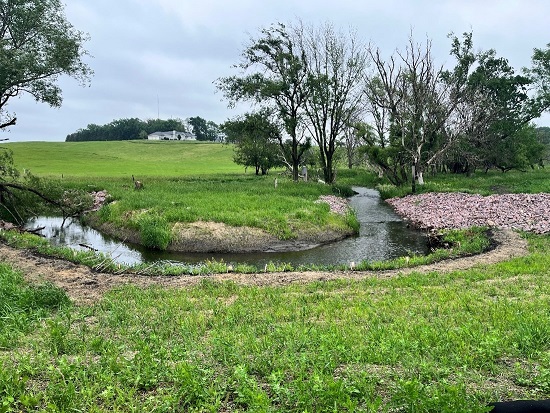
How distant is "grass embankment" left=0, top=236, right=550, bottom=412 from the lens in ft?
15.1

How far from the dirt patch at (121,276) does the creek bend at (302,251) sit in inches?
112

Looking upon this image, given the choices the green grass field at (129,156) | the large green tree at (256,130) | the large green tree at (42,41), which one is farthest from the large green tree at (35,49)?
the green grass field at (129,156)

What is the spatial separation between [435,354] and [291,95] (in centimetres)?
3558

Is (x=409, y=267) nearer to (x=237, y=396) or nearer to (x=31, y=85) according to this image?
(x=237, y=396)

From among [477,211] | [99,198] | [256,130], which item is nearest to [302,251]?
[477,211]

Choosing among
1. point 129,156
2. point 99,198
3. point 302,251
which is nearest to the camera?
point 302,251

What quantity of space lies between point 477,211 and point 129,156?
82.7m

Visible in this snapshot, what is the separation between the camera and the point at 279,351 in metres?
6.00

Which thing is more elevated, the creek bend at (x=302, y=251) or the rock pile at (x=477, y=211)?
the rock pile at (x=477, y=211)

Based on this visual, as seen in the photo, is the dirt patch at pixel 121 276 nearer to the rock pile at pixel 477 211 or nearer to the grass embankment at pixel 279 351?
the grass embankment at pixel 279 351

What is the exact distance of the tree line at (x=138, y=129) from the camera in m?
148

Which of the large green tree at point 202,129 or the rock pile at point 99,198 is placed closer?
the rock pile at point 99,198

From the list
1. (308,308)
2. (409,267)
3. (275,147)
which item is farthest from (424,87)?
(308,308)

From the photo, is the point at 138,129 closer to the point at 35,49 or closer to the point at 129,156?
the point at 129,156
